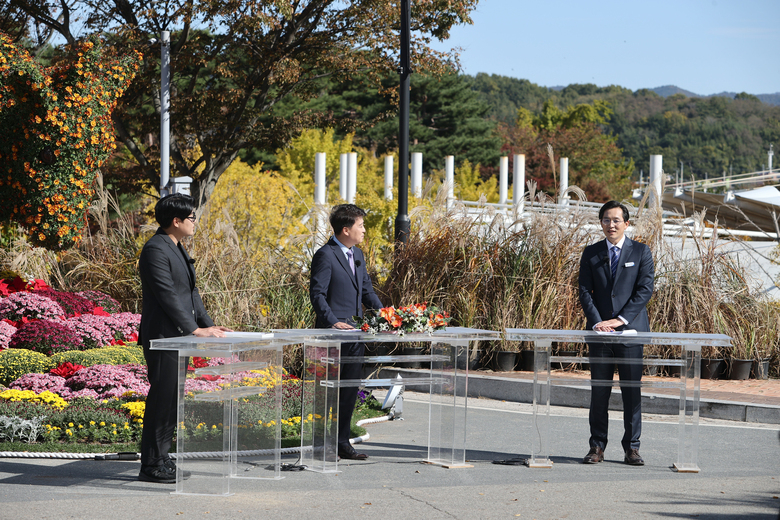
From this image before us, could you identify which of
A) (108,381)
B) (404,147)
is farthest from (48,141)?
(108,381)

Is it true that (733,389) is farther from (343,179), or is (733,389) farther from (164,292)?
(343,179)

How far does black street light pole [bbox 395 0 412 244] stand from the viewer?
37.9 ft

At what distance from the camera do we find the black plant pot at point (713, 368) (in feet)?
34.9

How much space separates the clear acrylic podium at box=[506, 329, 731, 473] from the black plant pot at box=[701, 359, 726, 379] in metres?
4.29

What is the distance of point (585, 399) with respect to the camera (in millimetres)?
9508

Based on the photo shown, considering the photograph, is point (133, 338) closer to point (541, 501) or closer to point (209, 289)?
point (209, 289)

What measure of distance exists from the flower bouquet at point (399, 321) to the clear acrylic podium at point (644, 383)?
24.3 inches

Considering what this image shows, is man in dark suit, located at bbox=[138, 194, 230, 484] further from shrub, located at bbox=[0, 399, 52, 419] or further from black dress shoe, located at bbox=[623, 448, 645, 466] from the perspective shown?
black dress shoe, located at bbox=[623, 448, 645, 466]

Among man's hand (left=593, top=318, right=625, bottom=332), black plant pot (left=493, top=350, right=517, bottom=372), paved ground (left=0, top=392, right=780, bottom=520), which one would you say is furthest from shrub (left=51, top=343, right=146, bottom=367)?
man's hand (left=593, top=318, right=625, bottom=332)

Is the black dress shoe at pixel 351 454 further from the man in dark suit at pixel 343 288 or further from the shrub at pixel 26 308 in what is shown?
the shrub at pixel 26 308

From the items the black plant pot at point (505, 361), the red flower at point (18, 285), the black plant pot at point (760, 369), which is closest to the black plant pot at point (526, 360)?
the black plant pot at point (505, 361)

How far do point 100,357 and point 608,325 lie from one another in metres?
5.34

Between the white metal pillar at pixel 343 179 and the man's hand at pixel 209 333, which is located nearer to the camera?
the man's hand at pixel 209 333

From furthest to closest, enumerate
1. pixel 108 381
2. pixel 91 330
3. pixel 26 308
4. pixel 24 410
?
pixel 26 308
pixel 91 330
pixel 108 381
pixel 24 410
